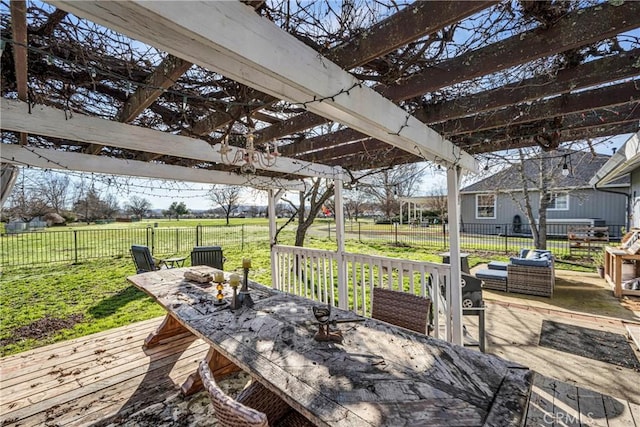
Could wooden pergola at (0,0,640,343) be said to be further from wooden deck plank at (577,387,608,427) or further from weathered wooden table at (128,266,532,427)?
weathered wooden table at (128,266,532,427)

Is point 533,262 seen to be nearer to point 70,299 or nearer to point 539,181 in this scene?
point 539,181

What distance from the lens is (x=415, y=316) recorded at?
227 centimetres

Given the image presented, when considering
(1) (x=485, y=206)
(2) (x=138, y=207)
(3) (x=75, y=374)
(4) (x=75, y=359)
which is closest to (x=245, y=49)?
(3) (x=75, y=374)

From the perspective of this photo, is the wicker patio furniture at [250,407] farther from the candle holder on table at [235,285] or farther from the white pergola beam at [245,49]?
the white pergola beam at [245,49]

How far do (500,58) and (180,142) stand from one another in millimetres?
2616

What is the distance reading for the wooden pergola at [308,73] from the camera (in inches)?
44.1

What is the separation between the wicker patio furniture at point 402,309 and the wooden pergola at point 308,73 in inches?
37.8

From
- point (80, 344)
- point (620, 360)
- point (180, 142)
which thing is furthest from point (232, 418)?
point (620, 360)

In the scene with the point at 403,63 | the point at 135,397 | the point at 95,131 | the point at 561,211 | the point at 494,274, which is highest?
the point at 403,63

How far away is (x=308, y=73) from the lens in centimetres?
135

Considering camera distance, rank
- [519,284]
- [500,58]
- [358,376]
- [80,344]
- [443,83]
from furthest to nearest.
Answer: [519,284] → [80,344] → [443,83] → [500,58] → [358,376]

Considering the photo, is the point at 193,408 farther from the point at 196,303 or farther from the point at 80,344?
the point at 80,344

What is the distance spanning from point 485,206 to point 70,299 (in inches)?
580

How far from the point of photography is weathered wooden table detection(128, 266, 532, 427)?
116 centimetres
